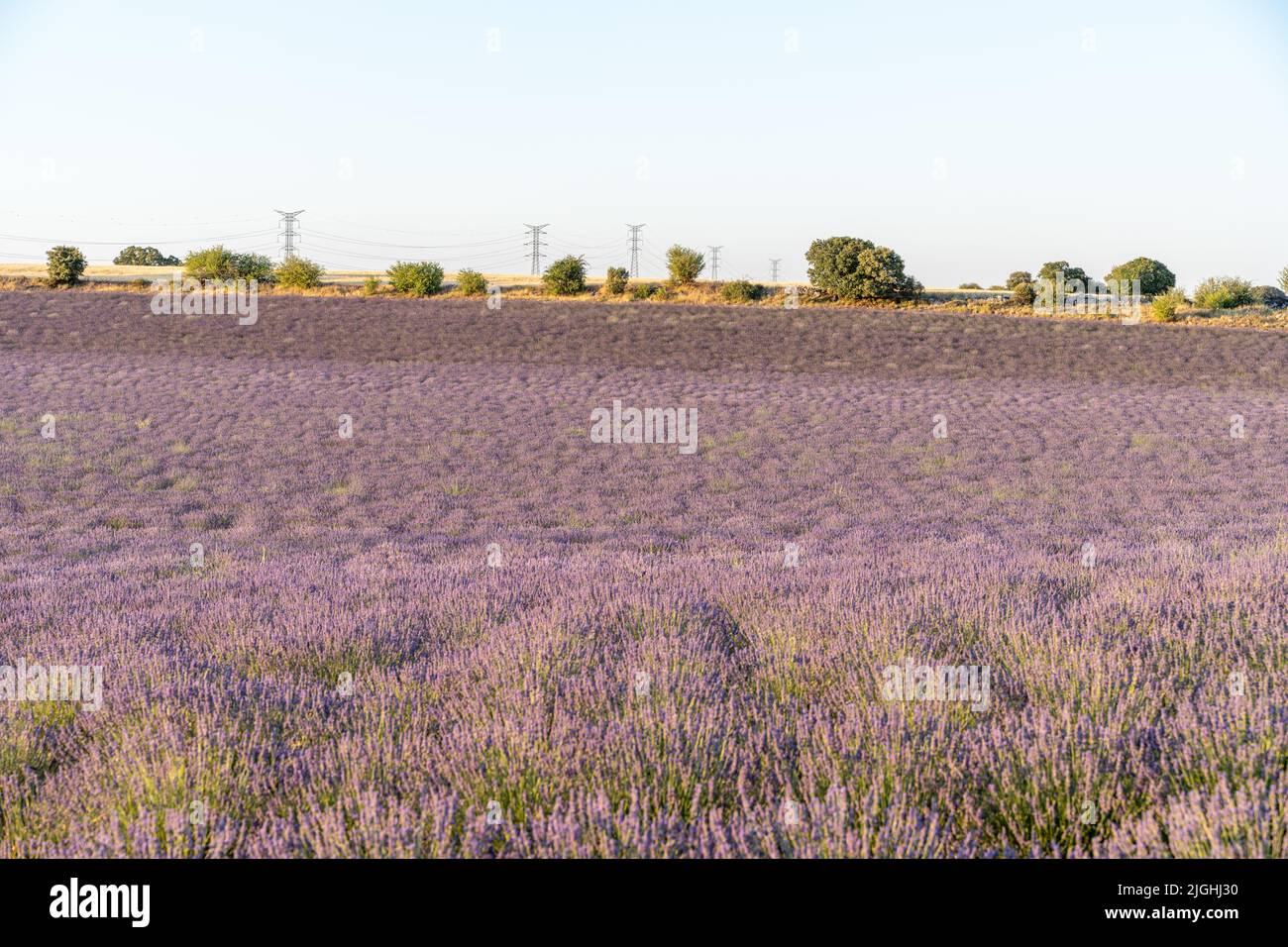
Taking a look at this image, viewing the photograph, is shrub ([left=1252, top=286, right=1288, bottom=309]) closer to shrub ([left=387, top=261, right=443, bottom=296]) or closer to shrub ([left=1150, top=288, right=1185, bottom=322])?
shrub ([left=1150, top=288, right=1185, bottom=322])

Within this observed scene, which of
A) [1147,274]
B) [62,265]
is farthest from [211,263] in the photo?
[1147,274]

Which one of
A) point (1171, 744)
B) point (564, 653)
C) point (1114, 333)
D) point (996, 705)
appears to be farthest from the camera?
point (1114, 333)

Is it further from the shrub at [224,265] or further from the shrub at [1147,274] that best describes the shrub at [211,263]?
the shrub at [1147,274]

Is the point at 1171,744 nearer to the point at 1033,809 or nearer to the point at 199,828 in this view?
the point at 1033,809

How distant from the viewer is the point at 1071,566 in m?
6.18

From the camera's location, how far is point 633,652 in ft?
12.7

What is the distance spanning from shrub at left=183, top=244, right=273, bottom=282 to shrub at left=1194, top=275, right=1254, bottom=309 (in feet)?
172

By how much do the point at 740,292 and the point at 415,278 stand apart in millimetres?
17473

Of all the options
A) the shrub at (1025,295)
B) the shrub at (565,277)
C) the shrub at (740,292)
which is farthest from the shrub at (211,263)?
the shrub at (1025,295)

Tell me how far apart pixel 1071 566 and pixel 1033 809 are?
4284 millimetres

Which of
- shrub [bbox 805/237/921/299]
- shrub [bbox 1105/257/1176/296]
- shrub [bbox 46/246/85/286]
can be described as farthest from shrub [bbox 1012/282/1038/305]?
shrub [bbox 46/246/85/286]

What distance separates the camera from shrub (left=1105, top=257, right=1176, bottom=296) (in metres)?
58.4

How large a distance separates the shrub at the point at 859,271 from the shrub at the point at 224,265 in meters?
32.1
